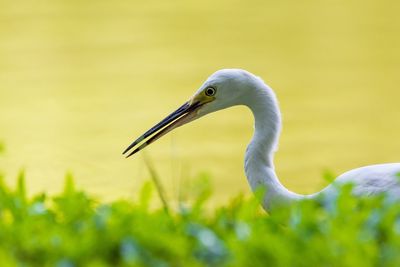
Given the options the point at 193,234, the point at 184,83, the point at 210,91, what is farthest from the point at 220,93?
the point at 184,83

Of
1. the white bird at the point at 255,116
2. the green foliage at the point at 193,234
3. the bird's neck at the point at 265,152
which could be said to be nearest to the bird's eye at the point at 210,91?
the white bird at the point at 255,116

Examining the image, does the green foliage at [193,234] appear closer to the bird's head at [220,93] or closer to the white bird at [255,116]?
the white bird at [255,116]

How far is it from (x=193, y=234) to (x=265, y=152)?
239 centimetres

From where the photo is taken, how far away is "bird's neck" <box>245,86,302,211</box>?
5.28 metres

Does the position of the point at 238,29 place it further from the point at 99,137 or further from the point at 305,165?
the point at 305,165

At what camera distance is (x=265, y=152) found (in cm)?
536

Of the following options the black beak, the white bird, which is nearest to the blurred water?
the black beak

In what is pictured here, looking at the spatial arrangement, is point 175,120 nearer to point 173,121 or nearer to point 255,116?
point 173,121

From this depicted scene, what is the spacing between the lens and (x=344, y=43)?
1439 centimetres

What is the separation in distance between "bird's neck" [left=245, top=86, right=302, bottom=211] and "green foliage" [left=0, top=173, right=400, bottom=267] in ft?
6.49

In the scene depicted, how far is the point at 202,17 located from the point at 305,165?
26.5 feet

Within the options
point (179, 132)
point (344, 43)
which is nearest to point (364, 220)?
point (179, 132)

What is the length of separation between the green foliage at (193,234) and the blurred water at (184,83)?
3.17m

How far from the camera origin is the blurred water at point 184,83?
31.4 ft
